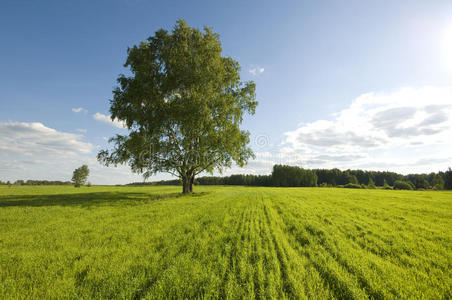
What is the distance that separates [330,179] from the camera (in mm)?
110688

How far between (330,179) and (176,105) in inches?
4655

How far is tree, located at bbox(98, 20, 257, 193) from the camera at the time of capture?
20.5 metres

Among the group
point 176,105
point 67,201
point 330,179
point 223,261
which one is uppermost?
point 176,105

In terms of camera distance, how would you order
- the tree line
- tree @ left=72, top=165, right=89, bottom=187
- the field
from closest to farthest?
the field
tree @ left=72, top=165, right=89, bottom=187
the tree line

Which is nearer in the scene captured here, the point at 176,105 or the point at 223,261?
the point at 223,261

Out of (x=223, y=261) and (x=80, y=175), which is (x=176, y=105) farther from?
(x=80, y=175)

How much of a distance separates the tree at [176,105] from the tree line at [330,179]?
75451 millimetres

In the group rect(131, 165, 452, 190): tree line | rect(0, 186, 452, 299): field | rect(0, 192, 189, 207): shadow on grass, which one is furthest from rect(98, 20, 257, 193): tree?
rect(131, 165, 452, 190): tree line

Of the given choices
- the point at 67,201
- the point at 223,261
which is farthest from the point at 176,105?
the point at 223,261

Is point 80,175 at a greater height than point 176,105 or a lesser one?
→ lesser

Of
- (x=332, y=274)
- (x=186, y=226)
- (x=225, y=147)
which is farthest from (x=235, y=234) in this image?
(x=225, y=147)

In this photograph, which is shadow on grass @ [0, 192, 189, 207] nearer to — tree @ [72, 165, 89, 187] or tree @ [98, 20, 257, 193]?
tree @ [98, 20, 257, 193]

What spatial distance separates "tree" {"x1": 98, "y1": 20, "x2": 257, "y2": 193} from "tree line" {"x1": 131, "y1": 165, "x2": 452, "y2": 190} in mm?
75451

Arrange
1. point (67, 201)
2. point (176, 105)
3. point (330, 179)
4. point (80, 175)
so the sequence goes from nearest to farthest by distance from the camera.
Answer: point (67, 201), point (176, 105), point (80, 175), point (330, 179)
